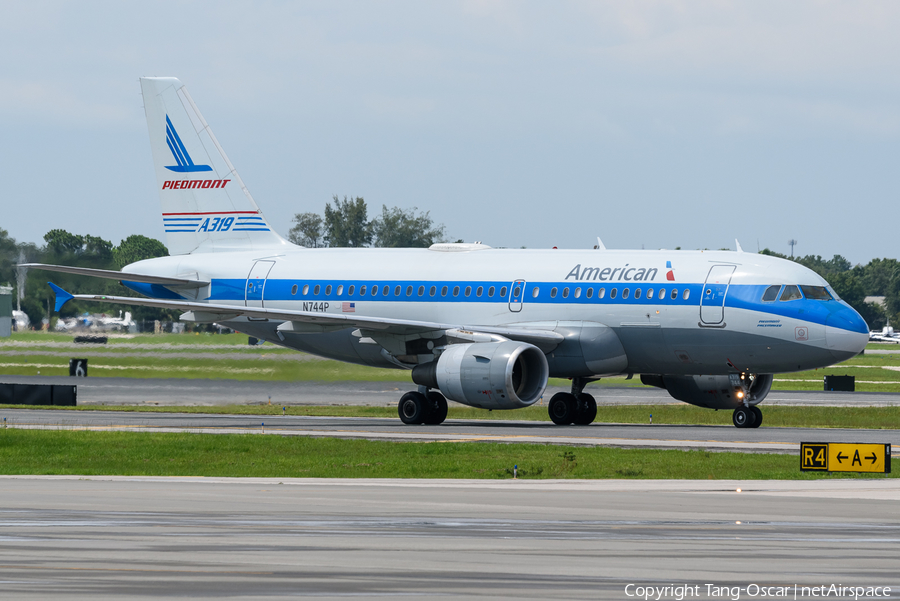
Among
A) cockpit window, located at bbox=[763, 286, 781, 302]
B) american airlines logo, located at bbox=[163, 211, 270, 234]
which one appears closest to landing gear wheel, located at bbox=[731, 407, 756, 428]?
cockpit window, located at bbox=[763, 286, 781, 302]

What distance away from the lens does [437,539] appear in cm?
1440

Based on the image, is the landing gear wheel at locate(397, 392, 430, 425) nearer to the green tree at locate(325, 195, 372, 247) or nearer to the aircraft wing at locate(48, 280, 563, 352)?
the aircraft wing at locate(48, 280, 563, 352)

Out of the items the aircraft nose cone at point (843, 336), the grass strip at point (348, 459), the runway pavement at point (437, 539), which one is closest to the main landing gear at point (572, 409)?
the aircraft nose cone at point (843, 336)

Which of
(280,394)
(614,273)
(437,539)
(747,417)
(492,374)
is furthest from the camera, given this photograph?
(280,394)

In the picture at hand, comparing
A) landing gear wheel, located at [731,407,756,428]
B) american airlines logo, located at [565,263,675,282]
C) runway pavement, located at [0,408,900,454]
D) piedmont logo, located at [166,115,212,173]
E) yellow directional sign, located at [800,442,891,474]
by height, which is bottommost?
Answer: runway pavement, located at [0,408,900,454]

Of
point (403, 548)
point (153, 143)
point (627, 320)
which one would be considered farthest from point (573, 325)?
point (403, 548)

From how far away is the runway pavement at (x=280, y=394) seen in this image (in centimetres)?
4903

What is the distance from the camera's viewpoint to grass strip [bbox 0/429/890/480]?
23.6m

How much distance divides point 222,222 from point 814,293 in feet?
66.1

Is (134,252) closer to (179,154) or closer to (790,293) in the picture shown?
(179,154)

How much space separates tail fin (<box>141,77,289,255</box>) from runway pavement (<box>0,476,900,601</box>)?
944 inches

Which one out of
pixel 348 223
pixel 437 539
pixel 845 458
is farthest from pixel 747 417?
pixel 348 223

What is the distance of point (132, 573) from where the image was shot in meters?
12.0

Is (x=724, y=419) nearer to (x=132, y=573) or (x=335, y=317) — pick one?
(x=335, y=317)
